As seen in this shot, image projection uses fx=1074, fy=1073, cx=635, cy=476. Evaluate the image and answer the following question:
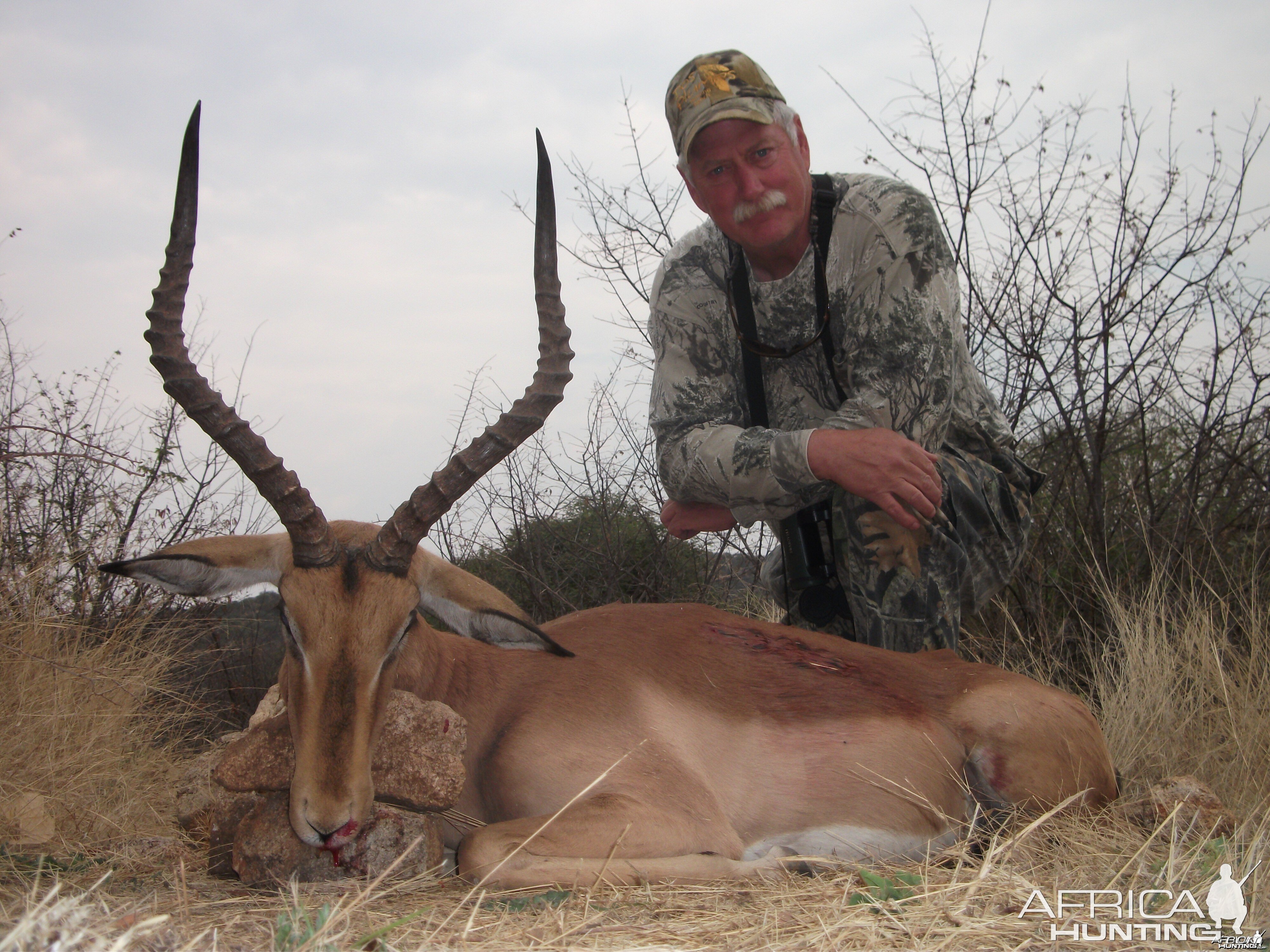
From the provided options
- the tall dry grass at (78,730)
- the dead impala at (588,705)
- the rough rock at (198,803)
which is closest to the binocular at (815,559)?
the dead impala at (588,705)

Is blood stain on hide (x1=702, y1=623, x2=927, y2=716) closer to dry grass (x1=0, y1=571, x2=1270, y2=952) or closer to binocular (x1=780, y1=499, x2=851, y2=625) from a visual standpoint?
dry grass (x1=0, y1=571, x2=1270, y2=952)

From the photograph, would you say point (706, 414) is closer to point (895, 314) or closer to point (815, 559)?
point (815, 559)

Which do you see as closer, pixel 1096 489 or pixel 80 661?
pixel 80 661

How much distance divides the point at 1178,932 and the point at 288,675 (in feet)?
8.58

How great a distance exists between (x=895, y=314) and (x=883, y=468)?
0.81 meters

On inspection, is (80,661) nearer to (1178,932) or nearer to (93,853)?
(93,853)

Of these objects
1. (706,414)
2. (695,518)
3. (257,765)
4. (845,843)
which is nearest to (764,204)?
(706,414)

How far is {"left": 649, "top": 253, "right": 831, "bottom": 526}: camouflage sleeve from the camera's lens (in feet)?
15.8

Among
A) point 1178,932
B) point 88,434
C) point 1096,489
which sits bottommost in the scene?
point 1178,932

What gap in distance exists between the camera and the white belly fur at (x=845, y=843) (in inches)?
152

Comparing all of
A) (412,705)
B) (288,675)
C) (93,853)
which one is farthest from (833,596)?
(93,853)

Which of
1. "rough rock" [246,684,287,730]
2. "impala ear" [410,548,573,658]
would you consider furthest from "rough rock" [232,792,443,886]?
"rough rock" [246,684,287,730]

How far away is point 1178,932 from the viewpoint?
8.69 feet

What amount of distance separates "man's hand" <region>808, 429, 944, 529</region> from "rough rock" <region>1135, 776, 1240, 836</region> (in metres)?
1.36
